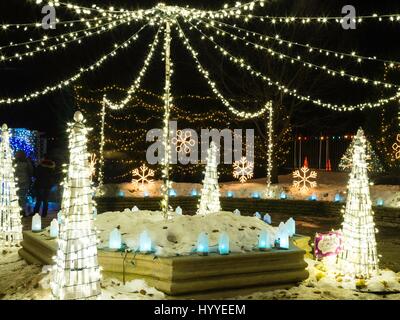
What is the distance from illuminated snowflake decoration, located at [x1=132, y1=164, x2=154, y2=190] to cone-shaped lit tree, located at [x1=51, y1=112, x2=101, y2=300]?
11332mm

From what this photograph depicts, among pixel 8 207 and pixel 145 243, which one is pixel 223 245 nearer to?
pixel 145 243

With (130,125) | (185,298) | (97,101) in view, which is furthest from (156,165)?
(185,298)

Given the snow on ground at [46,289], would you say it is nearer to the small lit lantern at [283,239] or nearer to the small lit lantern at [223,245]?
the small lit lantern at [223,245]

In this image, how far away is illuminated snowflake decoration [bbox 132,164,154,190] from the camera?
17.5 meters

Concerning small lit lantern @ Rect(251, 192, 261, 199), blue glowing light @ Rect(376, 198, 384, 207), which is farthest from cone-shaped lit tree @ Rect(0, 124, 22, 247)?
blue glowing light @ Rect(376, 198, 384, 207)

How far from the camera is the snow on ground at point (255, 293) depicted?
20.1 feet

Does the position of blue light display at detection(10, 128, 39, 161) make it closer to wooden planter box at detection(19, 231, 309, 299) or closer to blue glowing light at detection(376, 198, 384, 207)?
blue glowing light at detection(376, 198, 384, 207)

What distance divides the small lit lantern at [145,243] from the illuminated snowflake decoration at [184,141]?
40.6ft

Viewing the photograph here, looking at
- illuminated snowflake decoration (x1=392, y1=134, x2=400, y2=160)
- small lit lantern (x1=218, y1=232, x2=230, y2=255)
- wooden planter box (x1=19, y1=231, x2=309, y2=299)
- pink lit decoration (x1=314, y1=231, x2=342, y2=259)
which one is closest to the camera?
wooden planter box (x1=19, y1=231, x2=309, y2=299)

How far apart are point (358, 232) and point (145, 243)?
3.52m

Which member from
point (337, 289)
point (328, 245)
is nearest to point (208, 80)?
point (328, 245)

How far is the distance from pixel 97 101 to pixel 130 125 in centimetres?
218

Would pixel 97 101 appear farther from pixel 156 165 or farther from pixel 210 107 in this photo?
pixel 210 107

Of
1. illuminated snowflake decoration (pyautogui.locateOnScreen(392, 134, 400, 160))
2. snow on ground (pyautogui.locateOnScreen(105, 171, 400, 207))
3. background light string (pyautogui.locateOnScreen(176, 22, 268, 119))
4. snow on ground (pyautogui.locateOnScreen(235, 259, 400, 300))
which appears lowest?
snow on ground (pyautogui.locateOnScreen(235, 259, 400, 300))
